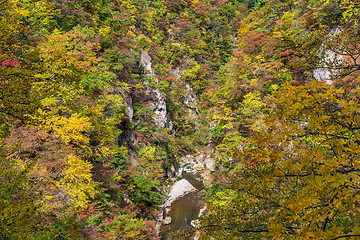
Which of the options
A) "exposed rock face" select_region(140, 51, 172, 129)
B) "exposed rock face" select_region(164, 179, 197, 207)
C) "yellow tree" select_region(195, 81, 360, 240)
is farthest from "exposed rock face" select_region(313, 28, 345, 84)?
"exposed rock face" select_region(140, 51, 172, 129)

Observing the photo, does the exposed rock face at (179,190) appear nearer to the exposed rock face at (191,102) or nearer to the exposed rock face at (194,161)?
the exposed rock face at (194,161)

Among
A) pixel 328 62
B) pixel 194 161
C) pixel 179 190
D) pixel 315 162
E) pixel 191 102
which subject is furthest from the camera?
pixel 191 102

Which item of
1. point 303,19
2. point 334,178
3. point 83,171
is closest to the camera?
point 334,178

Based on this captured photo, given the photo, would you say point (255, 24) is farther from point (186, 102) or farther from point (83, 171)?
point (83, 171)

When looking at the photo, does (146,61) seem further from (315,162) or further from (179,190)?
(315,162)

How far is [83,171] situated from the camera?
6789mm

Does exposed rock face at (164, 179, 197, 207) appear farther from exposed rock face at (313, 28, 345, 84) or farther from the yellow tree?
the yellow tree

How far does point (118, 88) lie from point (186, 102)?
1295cm

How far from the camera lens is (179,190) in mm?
15664

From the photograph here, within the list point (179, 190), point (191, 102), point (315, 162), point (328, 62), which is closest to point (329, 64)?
point (315, 162)

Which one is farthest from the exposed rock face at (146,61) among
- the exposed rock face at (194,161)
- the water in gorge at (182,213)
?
the water in gorge at (182,213)

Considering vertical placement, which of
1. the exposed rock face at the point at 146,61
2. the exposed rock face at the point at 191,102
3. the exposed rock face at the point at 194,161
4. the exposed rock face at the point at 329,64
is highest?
the exposed rock face at the point at 329,64

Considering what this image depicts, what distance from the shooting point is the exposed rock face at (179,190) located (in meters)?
15.1

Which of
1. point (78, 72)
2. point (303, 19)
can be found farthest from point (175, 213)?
point (303, 19)
